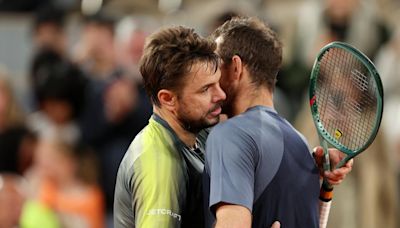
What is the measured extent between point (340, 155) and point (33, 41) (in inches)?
196

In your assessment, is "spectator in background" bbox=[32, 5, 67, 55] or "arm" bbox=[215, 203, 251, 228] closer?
"arm" bbox=[215, 203, 251, 228]

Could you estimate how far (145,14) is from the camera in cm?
1009

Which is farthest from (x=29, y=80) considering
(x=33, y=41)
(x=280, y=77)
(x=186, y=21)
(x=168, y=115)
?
(x=168, y=115)

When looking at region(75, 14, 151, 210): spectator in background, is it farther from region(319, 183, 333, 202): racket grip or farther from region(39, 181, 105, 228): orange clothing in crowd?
region(319, 183, 333, 202): racket grip

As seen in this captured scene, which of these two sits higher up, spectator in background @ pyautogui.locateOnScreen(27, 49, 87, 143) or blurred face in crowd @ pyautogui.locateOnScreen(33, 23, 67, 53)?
blurred face in crowd @ pyautogui.locateOnScreen(33, 23, 67, 53)

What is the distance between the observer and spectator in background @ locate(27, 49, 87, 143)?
27.2 feet

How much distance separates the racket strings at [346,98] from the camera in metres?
4.67

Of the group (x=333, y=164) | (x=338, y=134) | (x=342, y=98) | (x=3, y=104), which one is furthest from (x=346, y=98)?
(x=3, y=104)

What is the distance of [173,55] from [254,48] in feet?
1.09

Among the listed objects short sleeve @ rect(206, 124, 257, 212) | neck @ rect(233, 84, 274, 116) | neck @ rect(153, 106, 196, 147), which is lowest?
short sleeve @ rect(206, 124, 257, 212)

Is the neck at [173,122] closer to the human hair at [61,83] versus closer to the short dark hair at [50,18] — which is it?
the human hair at [61,83]

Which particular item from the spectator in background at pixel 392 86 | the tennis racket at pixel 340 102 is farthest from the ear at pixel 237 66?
the spectator in background at pixel 392 86

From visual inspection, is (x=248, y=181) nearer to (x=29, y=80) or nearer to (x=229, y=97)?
(x=229, y=97)

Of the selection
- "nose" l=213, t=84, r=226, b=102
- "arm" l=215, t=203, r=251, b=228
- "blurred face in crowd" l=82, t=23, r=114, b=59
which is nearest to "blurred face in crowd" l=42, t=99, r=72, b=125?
"blurred face in crowd" l=82, t=23, r=114, b=59
